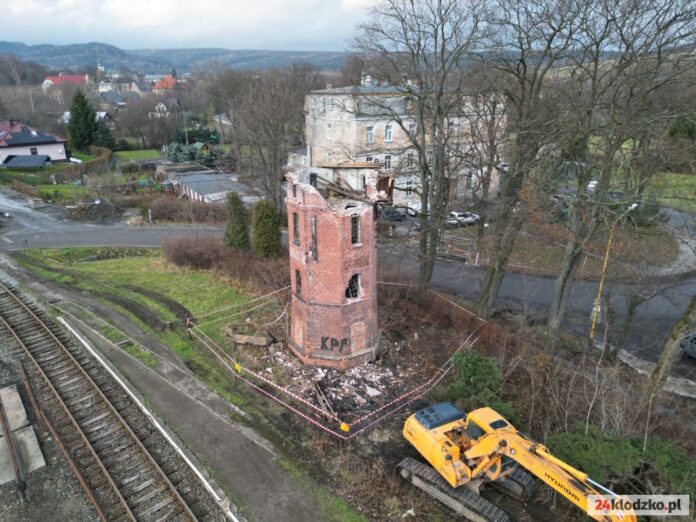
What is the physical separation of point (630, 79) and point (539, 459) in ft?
40.2

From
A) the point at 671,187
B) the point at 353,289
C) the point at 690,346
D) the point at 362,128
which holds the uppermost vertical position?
the point at 362,128

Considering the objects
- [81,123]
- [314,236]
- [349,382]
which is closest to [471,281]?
[349,382]

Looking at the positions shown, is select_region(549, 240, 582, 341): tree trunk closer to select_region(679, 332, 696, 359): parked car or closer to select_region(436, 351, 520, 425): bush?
select_region(436, 351, 520, 425): bush

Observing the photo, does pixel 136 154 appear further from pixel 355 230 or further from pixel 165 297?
pixel 355 230

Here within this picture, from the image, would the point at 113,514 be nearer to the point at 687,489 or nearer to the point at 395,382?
the point at 395,382

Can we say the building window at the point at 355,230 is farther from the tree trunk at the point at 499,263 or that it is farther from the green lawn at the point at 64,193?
the green lawn at the point at 64,193

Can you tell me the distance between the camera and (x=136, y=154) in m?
68.7

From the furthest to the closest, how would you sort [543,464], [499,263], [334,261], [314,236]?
[499,263] → [334,261] → [314,236] → [543,464]

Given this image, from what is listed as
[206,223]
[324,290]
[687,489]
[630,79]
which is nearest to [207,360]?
[324,290]

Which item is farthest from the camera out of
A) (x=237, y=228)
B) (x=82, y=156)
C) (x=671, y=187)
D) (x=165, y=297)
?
(x=82, y=156)

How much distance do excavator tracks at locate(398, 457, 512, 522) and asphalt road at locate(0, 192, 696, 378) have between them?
355 inches

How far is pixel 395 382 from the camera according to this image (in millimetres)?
17969

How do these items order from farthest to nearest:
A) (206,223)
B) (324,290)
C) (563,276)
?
(206,223) → (563,276) → (324,290)

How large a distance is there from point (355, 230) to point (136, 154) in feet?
200
